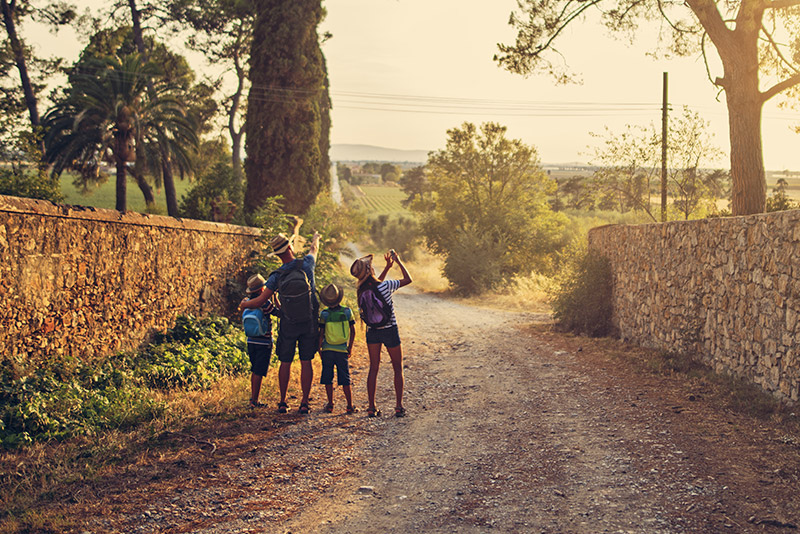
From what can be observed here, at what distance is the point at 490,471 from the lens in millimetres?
5582

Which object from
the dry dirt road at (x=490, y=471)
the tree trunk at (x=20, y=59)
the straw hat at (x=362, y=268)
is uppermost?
the tree trunk at (x=20, y=59)

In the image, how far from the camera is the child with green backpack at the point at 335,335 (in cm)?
734

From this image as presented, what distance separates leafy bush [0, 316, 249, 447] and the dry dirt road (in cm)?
98

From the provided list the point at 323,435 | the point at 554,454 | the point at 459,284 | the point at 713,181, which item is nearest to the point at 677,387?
the point at 554,454

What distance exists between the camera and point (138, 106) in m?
24.2

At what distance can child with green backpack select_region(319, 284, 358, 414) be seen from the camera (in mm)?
7336

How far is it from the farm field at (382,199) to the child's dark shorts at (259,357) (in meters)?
99.4

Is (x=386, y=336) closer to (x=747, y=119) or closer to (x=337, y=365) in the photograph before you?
(x=337, y=365)

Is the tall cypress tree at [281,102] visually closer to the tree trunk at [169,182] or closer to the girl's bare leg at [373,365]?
the tree trunk at [169,182]

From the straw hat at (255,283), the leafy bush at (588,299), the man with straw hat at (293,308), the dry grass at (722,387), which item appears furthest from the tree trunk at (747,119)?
the straw hat at (255,283)

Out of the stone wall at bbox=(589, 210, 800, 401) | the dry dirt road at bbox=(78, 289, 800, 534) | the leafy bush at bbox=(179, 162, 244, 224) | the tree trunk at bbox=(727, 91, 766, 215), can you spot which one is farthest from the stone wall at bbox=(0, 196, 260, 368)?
the leafy bush at bbox=(179, 162, 244, 224)

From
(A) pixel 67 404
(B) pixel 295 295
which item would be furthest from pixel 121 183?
(A) pixel 67 404

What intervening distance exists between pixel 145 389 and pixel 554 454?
14.9 feet

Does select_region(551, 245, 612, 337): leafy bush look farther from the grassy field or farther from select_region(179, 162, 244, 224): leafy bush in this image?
the grassy field
